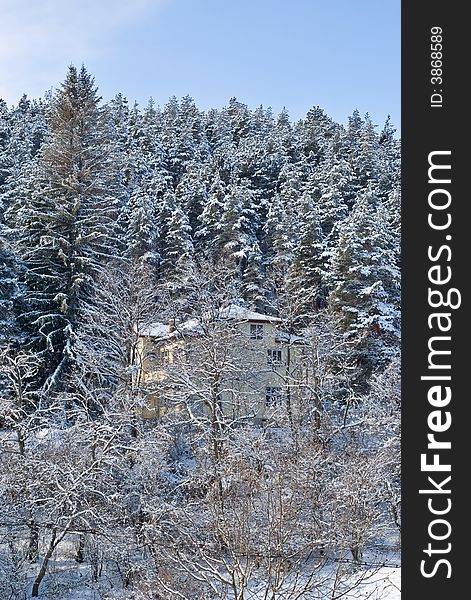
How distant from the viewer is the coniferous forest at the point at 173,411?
48.5 ft

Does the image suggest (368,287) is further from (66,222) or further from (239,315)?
(66,222)

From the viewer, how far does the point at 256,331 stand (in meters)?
27.0

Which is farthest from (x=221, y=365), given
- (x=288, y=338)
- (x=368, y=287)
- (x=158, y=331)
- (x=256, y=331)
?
(x=368, y=287)

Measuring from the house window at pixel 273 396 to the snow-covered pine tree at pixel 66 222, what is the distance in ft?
25.8

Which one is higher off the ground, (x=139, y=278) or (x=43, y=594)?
(x=139, y=278)

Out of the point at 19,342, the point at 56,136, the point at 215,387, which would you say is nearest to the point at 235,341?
the point at 215,387

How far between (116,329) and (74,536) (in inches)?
287

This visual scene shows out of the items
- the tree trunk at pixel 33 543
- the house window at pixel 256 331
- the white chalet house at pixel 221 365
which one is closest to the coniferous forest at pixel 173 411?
the tree trunk at pixel 33 543

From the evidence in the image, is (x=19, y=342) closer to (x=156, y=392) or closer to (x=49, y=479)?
(x=156, y=392)

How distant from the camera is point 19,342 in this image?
23797 mm

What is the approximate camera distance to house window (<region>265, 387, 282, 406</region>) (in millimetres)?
23237

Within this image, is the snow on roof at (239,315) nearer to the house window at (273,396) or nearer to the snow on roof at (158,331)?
the snow on roof at (158,331)

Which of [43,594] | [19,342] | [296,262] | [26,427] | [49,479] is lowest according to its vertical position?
[43,594]

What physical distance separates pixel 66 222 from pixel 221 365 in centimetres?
1008
